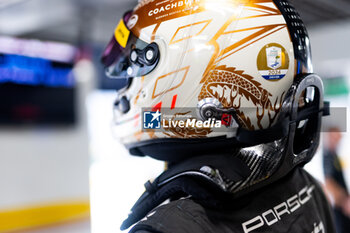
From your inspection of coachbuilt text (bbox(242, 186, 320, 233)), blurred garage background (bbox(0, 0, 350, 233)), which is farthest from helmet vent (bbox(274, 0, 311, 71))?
blurred garage background (bbox(0, 0, 350, 233))

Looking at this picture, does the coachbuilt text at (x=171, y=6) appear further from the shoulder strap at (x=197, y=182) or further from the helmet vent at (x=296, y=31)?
the shoulder strap at (x=197, y=182)

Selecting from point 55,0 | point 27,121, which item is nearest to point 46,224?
point 27,121

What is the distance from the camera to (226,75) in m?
0.77

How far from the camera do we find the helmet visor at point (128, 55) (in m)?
0.84

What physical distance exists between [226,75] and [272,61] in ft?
0.32

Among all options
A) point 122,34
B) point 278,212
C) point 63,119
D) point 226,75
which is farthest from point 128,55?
point 63,119

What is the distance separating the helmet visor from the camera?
0.84 metres

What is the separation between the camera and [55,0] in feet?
15.1

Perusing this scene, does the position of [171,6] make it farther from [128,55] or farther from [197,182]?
[197,182]

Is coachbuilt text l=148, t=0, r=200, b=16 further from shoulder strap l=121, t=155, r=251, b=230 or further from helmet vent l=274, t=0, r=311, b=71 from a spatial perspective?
shoulder strap l=121, t=155, r=251, b=230

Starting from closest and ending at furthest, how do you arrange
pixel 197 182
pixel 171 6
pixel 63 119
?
pixel 197 182 < pixel 171 6 < pixel 63 119

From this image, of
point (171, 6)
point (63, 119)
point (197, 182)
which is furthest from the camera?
point (63, 119)

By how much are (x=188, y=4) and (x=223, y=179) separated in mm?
371

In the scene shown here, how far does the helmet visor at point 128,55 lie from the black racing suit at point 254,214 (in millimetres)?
314
